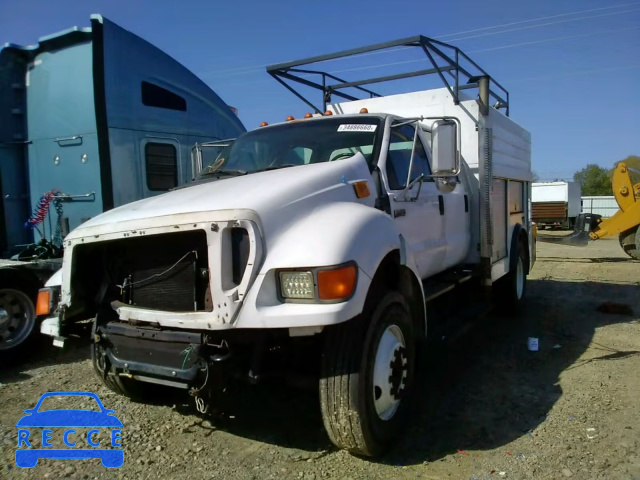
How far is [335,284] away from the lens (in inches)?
103

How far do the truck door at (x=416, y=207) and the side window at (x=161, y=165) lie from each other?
3.72 m

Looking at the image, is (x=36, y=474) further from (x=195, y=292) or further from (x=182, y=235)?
(x=182, y=235)

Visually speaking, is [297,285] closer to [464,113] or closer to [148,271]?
[148,271]

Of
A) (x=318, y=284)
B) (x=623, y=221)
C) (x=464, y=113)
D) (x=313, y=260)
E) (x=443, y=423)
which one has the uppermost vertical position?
(x=464, y=113)

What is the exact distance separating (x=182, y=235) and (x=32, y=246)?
3727mm

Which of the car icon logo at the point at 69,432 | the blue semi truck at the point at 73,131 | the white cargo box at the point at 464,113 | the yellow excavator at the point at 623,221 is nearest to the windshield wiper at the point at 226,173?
→ the car icon logo at the point at 69,432

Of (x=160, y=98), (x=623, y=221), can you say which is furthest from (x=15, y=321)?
(x=623, y=221)

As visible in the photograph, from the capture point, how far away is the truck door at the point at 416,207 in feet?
12.9

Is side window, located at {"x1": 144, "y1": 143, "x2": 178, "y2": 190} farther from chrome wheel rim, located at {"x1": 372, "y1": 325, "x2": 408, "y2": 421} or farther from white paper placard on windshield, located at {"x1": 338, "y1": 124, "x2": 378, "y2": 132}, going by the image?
chrome wheel rim, located at {"x1": 372, "y1": 325, "x2": 408, "y2": 421}

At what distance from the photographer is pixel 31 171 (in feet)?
21.3

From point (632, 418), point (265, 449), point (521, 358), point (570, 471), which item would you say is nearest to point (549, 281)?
point (521, 358)

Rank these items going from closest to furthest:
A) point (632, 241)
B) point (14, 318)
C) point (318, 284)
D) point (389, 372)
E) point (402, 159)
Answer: point (318, 284) < point (389, 372) < point (402, 159) < point (14, 318) < point (632, 241)

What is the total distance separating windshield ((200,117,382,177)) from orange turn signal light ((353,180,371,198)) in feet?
1.11

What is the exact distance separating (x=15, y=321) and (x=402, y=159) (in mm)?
4282
